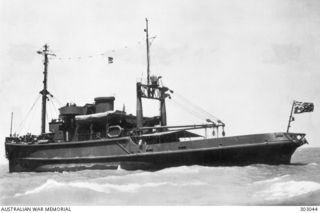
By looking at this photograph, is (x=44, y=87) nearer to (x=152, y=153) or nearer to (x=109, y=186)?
(x=152, y=153)

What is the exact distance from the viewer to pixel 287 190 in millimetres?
12789

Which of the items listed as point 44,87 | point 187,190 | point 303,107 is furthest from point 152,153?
point 44,87

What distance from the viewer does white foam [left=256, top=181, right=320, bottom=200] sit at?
479 inches

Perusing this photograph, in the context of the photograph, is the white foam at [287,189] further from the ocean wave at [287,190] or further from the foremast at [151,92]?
the foremast at [151,92]

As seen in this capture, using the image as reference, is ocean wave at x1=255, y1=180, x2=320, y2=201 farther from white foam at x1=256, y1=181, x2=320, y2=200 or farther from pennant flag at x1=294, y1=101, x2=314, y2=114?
pennant flag at x1=294, y1=101, x2=314, y2=114

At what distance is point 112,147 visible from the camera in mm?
20969

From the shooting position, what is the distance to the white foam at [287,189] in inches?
479

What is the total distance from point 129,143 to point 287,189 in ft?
30.9

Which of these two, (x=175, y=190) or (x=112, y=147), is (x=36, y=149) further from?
(x=175, y=190)

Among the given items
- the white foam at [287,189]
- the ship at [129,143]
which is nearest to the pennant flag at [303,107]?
the ship at [129,143]

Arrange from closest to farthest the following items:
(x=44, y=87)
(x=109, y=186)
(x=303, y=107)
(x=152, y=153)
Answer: (x=109, y=186), (x=303, y=107), (x=152, y=153), (x=44, y=87)

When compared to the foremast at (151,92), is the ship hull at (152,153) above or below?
below

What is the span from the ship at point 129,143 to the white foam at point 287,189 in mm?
4211

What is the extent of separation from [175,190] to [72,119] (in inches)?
485
